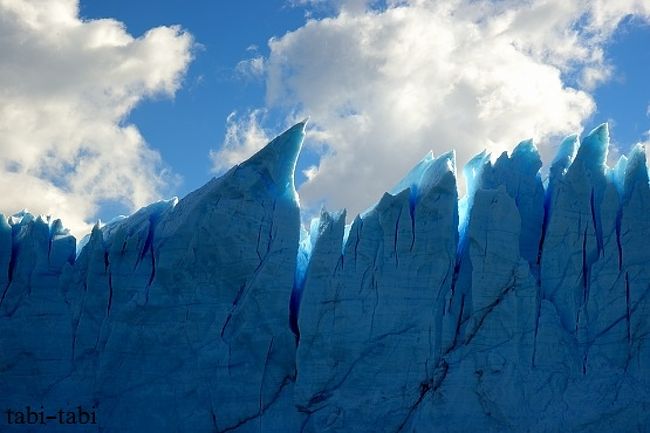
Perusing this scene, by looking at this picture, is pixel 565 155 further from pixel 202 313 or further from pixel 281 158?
pixel 202 313

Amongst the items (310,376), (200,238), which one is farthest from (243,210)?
(310,376)

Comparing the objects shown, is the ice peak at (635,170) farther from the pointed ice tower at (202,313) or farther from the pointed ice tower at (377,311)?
the pointed ice tower at (202,313)

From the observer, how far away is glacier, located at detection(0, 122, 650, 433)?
15688 mm

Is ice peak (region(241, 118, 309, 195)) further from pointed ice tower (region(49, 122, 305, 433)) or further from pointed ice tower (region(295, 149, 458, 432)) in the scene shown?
pointed ice tower (region(295, 149, 458, 432))

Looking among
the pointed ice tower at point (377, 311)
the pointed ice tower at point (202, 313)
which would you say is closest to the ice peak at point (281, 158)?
the pointed ice tower at point (202, 313)

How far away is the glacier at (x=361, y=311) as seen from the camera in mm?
15688

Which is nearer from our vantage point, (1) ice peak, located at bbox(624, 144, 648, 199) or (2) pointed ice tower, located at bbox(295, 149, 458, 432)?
(2) pointed ice tower, located at bbox(295, 149, 458, 432)

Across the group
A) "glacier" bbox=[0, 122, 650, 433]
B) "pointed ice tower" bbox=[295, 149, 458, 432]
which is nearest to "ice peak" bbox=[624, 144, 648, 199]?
"glacier" bbox=[0, 122, 650, 433]

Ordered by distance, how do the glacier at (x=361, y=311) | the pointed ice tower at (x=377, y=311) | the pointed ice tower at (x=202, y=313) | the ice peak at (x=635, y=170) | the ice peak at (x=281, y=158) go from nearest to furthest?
the glacier at (x=361, y=311)
the pointed ice tower at (x=377, y=311)
the pointed ice tower at (x=202, y=313)
the ice peak at (x=635, y=170)
the ice peak at (x=281, y=158)

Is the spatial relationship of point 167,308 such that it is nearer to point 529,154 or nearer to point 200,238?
point 200,238

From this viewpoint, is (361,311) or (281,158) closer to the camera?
(361,311)

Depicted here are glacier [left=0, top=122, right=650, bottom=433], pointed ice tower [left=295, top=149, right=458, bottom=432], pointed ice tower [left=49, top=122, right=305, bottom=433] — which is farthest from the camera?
pointed ice tower [left=49, top=122, right=305, bottom=433]

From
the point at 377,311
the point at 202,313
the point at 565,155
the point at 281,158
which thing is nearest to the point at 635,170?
the point at 565,155

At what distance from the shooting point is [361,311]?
1639 cm
